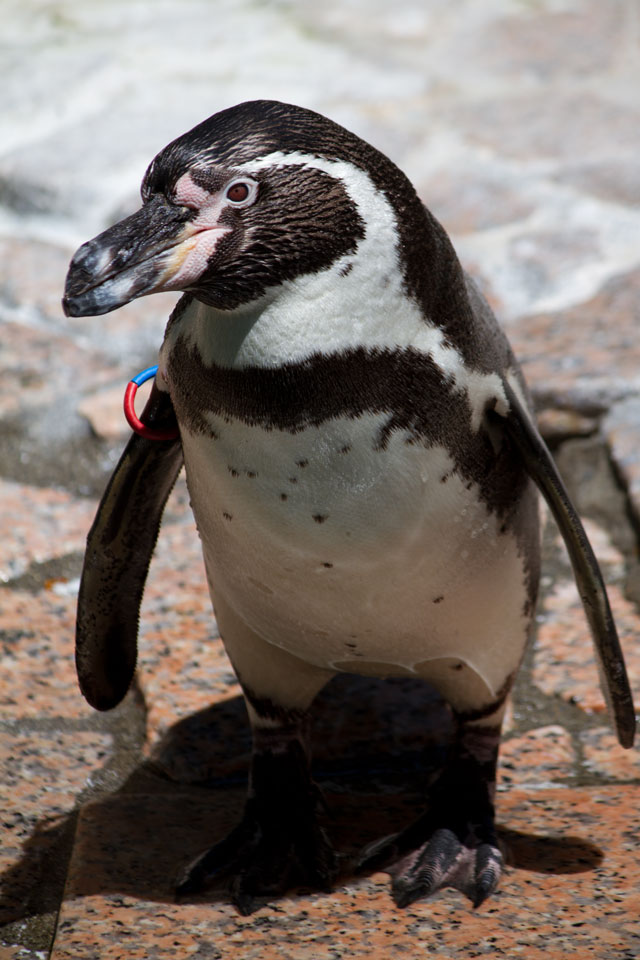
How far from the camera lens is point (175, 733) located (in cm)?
203

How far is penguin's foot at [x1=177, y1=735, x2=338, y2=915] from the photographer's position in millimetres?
1655

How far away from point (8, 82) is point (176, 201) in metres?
2.94

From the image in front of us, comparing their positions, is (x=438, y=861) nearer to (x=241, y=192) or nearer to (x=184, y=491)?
(x=241, y=192)

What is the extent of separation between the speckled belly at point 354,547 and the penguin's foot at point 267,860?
9.8 inches

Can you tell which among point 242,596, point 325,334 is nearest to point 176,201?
point 325,334

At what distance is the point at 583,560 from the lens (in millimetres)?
1599

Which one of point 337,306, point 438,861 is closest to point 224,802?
point 438,861

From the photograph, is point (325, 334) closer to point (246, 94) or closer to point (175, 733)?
point (175, 733)

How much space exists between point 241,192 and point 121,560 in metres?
0.66

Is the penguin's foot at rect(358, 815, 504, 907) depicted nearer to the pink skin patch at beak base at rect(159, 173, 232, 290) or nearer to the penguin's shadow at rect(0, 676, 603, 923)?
the penguin's shadow at rect(0, 676, 603, 923)

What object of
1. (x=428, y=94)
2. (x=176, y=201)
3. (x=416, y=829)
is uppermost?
(x=428, y=94)

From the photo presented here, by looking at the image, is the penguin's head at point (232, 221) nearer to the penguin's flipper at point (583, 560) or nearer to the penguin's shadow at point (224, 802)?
the penguin's flipper at point (583, 560)

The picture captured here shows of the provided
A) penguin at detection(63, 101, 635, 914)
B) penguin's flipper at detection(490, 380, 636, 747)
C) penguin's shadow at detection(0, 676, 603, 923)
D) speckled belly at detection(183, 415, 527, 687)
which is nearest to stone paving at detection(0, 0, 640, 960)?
penguin's shadow at detection(0, 676, 603, 923)

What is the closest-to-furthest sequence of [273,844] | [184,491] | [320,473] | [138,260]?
[138,260]
[320,473]
[273,844]
[184,491]
